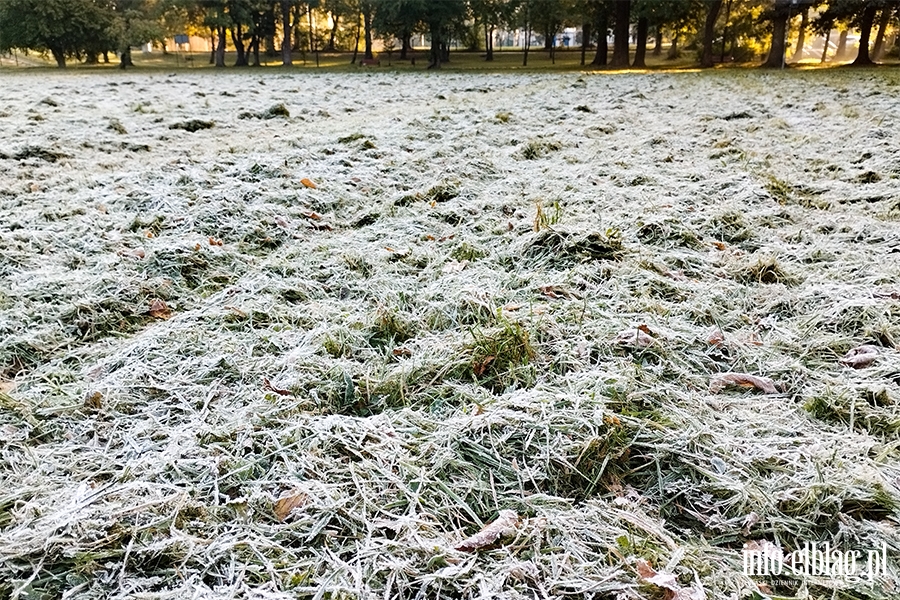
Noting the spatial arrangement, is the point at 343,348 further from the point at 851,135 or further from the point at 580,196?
the point at 851,135

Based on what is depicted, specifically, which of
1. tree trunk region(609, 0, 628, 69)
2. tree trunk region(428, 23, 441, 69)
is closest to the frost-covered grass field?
tree trunk region(609, 0, 628, 69)

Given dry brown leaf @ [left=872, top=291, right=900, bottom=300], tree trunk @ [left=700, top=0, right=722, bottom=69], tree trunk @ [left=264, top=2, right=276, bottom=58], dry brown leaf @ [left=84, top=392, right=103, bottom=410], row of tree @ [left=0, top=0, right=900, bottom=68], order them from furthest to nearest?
tree trunk @ [left=264, top=2, right=276, bottom=58]
tree trunk @ [left=700, top=0, right=722, bottom=69]
row of tree @ [left=0, top=0, right=900, bottom=68]
dry brown leaf @ [left=872, top=291, right=900, bottom=300]
dry brown leaf @ [left=84, top=392, right=103, bottom=410]

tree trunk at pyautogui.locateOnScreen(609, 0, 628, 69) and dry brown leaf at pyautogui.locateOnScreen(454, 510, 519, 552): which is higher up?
tree trunk at pyautogui.locateOnScreen(609, 0, 628, 69)

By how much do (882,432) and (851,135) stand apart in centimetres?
619

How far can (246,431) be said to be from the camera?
1.62 metres

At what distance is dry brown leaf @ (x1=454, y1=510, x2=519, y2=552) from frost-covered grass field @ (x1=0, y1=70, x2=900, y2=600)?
0.7 inches

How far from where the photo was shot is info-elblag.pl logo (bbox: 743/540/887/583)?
1209mm

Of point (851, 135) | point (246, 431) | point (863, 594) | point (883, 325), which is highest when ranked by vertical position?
point (851, 135)

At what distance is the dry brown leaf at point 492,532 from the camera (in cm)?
127

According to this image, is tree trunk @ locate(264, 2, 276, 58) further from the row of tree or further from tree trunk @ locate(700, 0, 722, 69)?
tree trunk @ locate(700, 0, 722, 69)

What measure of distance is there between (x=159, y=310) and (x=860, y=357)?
2.87 m

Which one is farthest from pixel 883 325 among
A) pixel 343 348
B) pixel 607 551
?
pixel 343 348

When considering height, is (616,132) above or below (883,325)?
above

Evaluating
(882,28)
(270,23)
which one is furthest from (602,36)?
(270,23)
